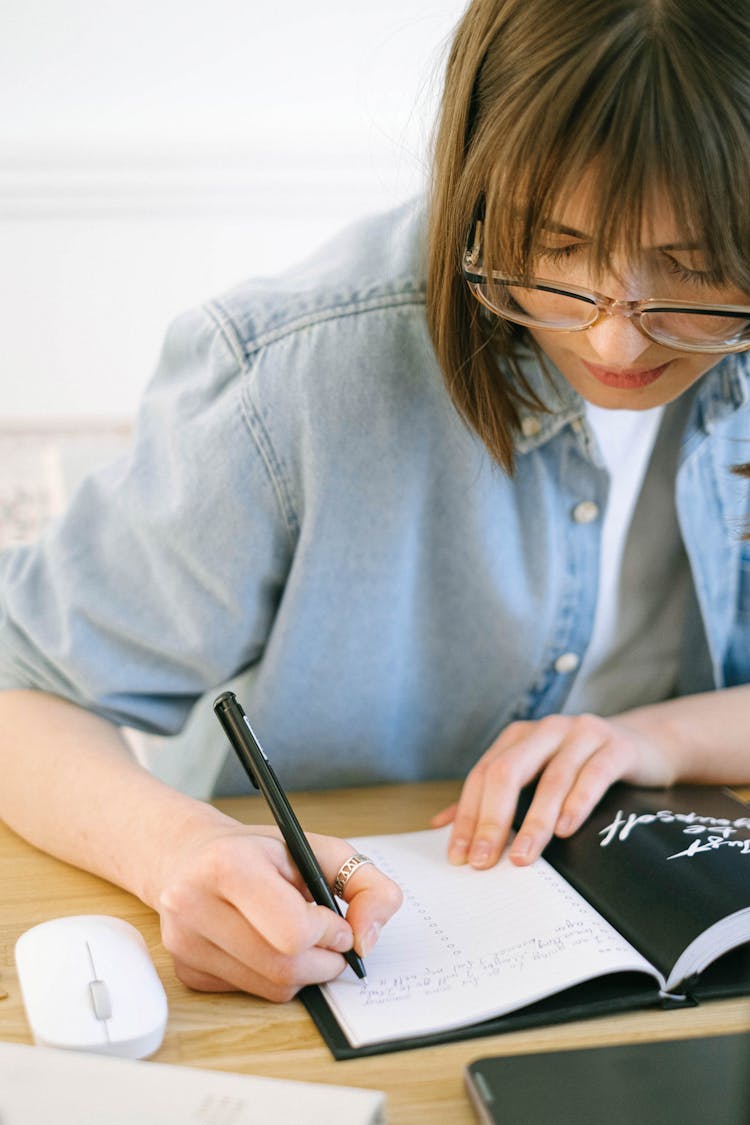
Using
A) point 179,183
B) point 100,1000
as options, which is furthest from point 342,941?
point 179,183

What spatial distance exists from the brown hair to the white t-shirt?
305 millimetres

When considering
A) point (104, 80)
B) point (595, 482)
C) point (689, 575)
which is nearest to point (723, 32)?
point (595, 482)

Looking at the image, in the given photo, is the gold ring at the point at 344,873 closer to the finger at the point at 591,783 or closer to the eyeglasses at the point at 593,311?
the finger at the point at 591,783

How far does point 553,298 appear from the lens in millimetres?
717

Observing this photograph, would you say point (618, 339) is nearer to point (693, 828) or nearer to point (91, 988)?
point (693, 828)

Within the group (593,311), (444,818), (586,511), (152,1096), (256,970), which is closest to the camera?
(152,1096)

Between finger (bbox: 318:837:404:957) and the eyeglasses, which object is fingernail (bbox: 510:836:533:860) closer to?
finger (bbox: 318:837:404:957)

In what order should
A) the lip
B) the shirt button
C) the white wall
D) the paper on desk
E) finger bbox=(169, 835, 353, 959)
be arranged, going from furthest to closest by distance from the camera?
the white wall → the shirt button → the lip → finger bbox=(169, 835, 353, 959) → the paper on desk

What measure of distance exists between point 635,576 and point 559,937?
0.41 m

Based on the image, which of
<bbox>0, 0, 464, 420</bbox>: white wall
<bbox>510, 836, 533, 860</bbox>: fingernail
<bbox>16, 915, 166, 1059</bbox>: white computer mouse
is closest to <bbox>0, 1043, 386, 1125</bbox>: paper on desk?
<bbox>16, 915, 166, 1059</bbox>: white computer mouse

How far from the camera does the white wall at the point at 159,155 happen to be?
180 cm

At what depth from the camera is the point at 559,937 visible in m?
0.65

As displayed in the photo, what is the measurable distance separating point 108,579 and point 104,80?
1.22 metres

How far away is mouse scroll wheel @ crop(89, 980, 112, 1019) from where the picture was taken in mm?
548
